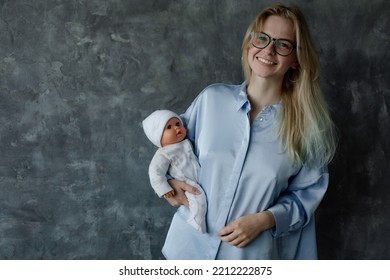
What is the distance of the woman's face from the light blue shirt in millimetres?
162

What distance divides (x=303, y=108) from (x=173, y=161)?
0.65 meters

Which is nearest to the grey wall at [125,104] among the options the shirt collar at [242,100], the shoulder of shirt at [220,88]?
the shoulder of shirt at [220,88]

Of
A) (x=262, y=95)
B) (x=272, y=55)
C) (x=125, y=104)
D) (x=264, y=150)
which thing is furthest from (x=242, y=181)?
(x=125, y=104)

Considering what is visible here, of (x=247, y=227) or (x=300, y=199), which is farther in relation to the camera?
(x=300, y=199)

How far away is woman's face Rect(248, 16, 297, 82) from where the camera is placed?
88.7 inches

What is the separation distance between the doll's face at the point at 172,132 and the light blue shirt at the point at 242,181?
0.09 metres

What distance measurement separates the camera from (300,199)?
2.39m

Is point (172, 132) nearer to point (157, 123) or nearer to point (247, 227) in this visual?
point (157, 123)

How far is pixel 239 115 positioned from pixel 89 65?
3.03 feet

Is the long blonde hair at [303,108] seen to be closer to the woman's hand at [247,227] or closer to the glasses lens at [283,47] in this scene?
the glasses lens at [283,47]

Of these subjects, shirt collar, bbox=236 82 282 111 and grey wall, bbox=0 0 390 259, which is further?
grey wall, bbox=0 0 390 259

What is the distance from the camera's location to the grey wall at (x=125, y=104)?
273 cm

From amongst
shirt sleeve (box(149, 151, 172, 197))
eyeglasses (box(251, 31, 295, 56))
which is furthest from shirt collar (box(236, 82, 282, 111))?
shirt sleeve (box(149, 151, 172, 197))

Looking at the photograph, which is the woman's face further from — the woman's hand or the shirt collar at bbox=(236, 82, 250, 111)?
the woman's hand
